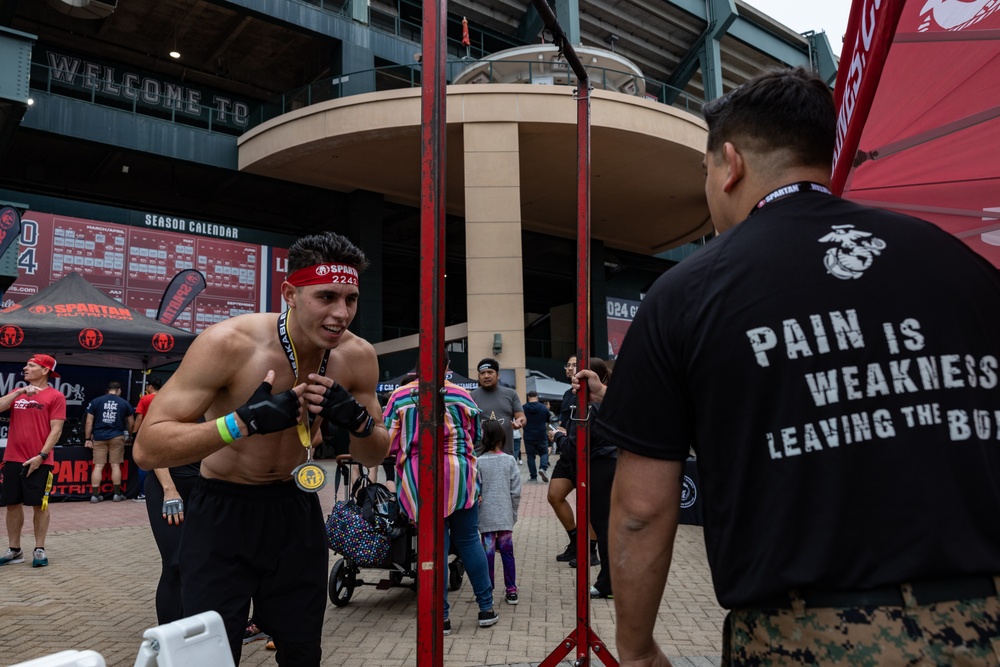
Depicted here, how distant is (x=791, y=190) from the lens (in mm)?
1657

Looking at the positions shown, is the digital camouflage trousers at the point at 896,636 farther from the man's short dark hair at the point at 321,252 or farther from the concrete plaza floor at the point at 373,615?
the concrete plaza floor at the point at 373,615

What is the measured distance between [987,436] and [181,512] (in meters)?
4.52

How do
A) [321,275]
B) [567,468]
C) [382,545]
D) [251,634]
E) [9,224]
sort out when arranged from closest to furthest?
[321,275] < [251,634] < [382,545] < [567,468] < [9,224]

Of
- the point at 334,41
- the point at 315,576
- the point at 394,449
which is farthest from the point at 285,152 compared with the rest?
the point at 315,576

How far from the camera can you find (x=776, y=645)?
144cm

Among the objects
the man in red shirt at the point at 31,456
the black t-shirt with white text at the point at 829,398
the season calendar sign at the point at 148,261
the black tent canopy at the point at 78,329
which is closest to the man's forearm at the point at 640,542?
the black t-shirt with white text at the point at 829,398

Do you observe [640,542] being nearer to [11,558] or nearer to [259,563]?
[259,563]

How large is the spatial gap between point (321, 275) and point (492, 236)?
16937 mm

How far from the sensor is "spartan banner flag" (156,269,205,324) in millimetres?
16938

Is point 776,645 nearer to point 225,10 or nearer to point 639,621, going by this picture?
point 639,621

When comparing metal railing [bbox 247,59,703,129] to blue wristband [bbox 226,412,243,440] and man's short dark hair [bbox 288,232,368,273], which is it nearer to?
man's short dark hair [bbox 288,232,368,273]

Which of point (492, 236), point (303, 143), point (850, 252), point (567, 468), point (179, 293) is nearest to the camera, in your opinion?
point (850, 252)

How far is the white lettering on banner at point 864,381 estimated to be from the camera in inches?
55.9

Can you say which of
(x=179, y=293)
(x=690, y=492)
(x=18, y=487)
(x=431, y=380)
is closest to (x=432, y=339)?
(x=431, y=380)
